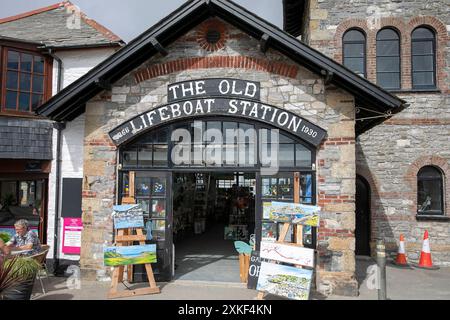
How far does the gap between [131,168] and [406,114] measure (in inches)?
312

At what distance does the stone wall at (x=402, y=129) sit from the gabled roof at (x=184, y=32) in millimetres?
2884

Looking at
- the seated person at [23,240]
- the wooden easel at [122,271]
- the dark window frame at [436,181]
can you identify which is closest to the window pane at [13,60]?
the seated person at [23,240]

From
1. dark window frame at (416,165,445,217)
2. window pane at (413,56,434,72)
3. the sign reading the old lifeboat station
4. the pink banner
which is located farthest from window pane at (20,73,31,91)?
dark window frame at (416,165,445,217)

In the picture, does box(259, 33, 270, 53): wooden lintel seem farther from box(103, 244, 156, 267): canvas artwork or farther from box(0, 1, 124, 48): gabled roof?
box(103, 244, 156, 267): canvas artwork

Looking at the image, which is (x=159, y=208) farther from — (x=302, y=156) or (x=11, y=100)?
(x=11, y=100)

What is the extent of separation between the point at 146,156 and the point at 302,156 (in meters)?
3.32

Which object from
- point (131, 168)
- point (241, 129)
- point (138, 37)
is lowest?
point (131, 168)

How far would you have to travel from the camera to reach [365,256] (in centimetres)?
928

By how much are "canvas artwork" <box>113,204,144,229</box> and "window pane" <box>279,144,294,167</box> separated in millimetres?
3043

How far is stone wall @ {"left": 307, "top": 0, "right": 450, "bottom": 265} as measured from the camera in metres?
8.89
